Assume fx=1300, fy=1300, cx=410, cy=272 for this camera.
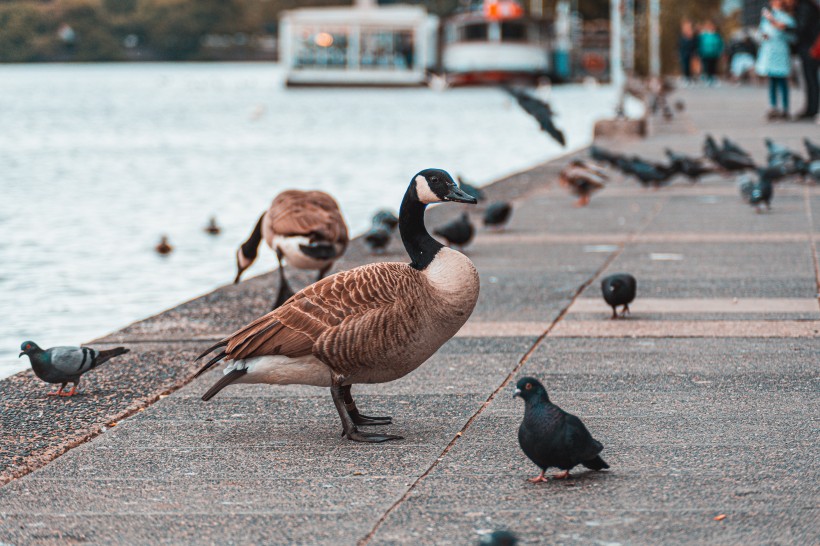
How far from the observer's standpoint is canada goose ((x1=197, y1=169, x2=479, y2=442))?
5.38m

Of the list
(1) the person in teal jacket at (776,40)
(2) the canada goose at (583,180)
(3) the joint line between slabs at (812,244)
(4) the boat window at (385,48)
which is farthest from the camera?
(4) the boat window at (385,48)

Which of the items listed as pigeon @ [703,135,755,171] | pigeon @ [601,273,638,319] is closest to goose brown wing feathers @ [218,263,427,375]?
pigeon @ [601,273,638,319]

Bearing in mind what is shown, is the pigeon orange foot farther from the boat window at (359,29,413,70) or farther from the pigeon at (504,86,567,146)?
the boat window at (359,29,413,70)

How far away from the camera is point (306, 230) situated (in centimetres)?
833

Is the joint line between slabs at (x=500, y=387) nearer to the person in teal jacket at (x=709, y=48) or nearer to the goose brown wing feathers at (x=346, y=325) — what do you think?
the goose brown wing feathers at (x=346, y=325)

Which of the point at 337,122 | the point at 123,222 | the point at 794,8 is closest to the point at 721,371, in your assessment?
the point at 123,222

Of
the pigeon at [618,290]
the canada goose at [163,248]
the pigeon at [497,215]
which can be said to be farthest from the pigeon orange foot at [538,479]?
the canada goose at [163,248]

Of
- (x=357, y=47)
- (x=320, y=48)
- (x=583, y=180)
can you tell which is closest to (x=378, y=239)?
(x=583, y=180)

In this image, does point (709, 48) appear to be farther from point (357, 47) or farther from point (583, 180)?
point (357, 47)

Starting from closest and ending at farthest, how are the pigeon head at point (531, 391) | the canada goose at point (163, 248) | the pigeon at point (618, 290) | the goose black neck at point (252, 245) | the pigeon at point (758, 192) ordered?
the pigeon head at point (531, 391), the pigeon at point (618, 290), the goose black neck at point (252, 245), the pigeon at point (758, 192), the canada goose at point (163, 248)

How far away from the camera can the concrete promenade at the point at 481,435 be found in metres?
4.42

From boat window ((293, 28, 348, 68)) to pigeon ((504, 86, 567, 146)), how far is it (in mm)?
72930

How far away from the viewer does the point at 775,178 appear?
1413 centimetres

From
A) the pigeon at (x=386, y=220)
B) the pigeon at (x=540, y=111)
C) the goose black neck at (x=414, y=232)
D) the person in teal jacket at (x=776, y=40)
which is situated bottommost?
the pigeon at (x=386, y=220)
